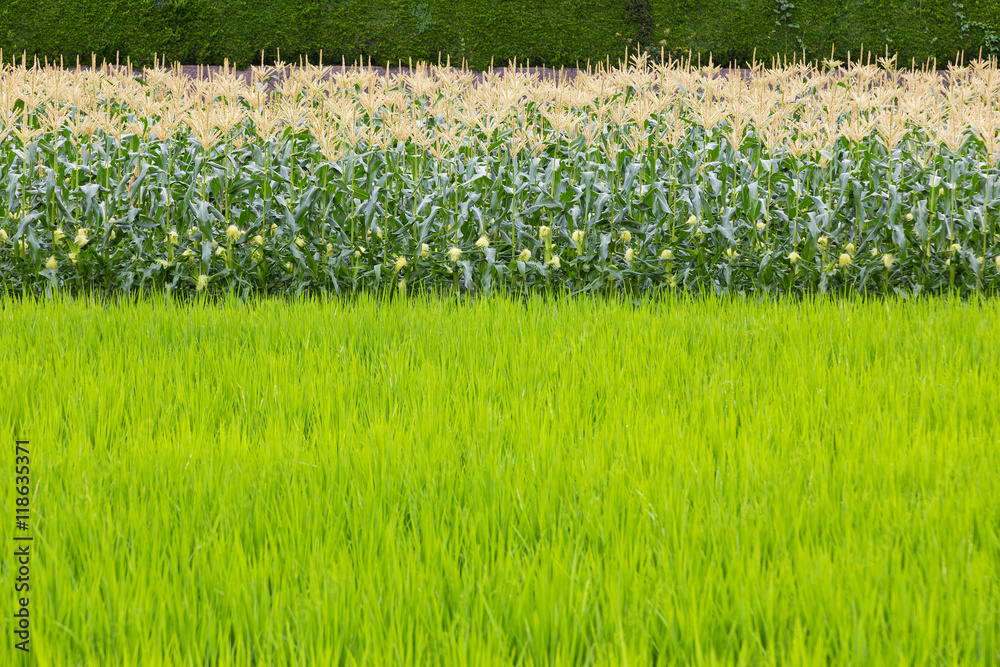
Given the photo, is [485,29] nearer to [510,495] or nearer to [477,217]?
[477,217]

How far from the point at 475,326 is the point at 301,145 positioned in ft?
8.94

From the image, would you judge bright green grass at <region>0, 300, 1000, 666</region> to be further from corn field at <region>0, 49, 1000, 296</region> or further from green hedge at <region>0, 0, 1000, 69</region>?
green hedge at <region>0, 0, 1000, 69</region>

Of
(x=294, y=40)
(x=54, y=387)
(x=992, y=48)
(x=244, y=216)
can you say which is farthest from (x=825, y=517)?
(x=992, y=48)

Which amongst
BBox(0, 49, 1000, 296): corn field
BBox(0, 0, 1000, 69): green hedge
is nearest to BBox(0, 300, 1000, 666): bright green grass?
BBox(0, 49, 1000, 296): corn field

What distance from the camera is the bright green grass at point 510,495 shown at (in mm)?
1663

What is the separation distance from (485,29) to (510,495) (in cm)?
1385

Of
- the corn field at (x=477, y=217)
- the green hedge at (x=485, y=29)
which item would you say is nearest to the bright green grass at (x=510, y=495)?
the corn field at (x=477, y=217)

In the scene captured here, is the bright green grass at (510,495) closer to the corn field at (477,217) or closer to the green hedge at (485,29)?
the corn field at (477,217)

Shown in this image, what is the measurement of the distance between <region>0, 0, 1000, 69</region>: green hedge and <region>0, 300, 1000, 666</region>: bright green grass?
39.7 ft

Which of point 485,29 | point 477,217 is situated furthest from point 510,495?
point 485,29

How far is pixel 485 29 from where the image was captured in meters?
14.6

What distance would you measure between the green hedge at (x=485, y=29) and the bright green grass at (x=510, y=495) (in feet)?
39.7

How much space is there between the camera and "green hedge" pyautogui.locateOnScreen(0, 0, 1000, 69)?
14.1 m

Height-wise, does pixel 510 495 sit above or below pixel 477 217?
below
